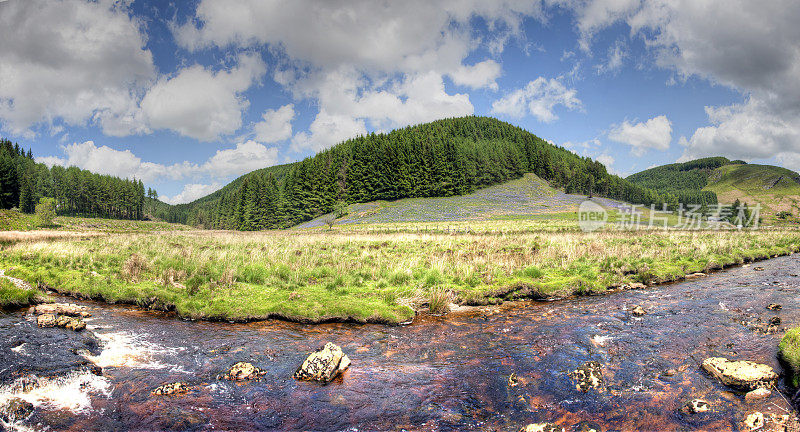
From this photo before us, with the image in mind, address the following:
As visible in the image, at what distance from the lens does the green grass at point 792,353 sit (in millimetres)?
7051

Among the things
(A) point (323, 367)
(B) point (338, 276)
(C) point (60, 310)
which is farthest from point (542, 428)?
(C) point (60, 310)

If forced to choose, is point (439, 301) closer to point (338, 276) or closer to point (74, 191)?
point (338, 276)

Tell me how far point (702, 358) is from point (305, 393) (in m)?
9.39

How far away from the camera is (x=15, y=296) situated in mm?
11289

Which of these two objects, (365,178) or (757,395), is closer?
(757,395)

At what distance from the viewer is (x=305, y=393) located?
692cm

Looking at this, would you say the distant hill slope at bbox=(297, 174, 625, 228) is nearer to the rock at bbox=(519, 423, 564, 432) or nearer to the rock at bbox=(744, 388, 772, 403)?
the rock at bbox=(744, 388, 772, 403)

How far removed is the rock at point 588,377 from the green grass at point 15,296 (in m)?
16.9

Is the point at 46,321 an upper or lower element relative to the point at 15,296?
lower

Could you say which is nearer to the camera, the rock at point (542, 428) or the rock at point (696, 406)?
the rock at point (542, 428)

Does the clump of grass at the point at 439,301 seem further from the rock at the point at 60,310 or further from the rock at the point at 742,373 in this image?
the rock at the point at 60,310

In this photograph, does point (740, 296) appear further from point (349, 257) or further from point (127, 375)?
point (127, 375)

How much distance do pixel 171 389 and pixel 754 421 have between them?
35.0 feet

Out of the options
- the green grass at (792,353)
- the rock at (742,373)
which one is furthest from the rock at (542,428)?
the green grass at (792,353)
